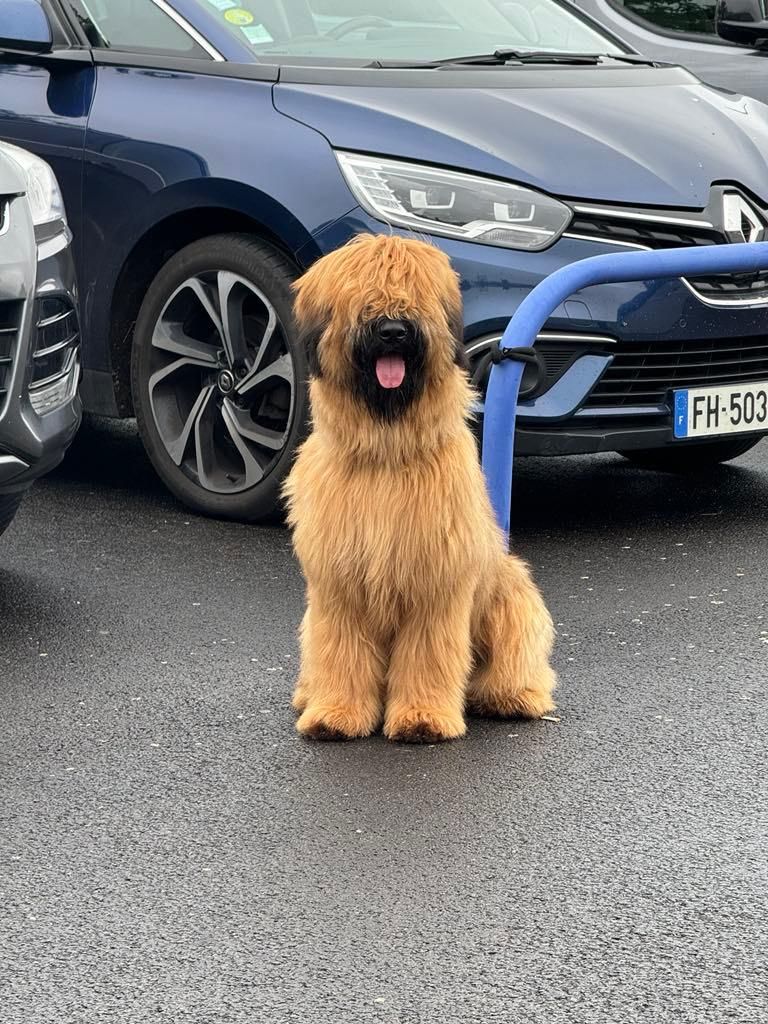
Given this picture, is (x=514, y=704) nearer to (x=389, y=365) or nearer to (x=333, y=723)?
(x=333, y=723)

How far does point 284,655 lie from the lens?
5098 mm

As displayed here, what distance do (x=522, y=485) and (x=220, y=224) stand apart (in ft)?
5.18

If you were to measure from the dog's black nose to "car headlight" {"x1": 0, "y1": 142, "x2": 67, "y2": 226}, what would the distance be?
5.72 feet

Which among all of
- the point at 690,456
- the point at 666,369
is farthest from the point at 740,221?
the point at 690,456

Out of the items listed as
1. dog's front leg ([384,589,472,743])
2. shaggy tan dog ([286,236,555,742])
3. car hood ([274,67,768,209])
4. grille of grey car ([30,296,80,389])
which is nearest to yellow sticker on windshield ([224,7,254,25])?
car hood ([274,67,768,209])

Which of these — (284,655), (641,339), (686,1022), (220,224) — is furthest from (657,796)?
(220,224)

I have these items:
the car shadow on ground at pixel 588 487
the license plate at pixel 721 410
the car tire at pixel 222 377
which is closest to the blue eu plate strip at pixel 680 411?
the license plate at pixel 721 410

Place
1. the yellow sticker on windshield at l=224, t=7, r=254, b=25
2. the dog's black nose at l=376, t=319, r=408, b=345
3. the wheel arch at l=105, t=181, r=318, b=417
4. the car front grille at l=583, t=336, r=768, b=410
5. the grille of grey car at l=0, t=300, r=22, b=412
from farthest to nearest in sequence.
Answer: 1. the yellow sticker on windshield at l=224, t=7, r=254, b=25
2. the wheel arch at l=105, t=181, r=318, b=417
3. the car front grille at l=583, t=336, r=768, b=410
4. the grille of grey car at l=0, t=300, r=22, b=412
5. the dog's black nose at l=376, t=319, r=408, b=345

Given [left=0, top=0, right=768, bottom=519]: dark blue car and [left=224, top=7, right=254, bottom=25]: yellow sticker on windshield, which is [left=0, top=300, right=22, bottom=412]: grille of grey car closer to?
[left=0, top=0, right=768, bottom=519]: dark blue car

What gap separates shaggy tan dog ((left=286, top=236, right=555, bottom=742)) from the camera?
13.8 ft

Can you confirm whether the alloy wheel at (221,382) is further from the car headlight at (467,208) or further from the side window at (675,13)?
the side window at (675,13)

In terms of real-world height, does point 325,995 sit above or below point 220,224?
below

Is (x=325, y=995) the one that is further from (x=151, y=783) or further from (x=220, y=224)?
(x=220, y=224)

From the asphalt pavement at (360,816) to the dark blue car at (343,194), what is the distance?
1.69ft
